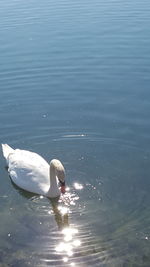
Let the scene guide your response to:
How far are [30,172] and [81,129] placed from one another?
11.1 ft

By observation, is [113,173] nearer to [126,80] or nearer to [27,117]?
[27,117]

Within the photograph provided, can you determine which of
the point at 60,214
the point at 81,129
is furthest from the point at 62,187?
the point at 81,129

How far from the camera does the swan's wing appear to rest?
14969mm

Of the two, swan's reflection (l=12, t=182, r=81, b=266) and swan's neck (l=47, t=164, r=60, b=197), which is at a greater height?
swan's neck (l=47, t=164, r=60, b=197)

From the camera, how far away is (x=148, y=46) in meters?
25.1

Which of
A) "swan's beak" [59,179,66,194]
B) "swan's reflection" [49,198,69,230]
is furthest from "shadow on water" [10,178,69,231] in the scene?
"swan's beak" [59,179,66,194]

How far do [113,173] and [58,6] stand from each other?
2096 centimetres

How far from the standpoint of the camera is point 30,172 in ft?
49.9

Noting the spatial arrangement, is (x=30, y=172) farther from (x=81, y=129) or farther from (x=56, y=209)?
(x=81, y=129)

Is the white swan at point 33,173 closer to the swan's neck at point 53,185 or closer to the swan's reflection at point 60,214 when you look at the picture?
the swan's neck at point 53,185

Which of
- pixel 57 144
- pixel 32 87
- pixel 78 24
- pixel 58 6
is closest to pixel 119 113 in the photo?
pixel 57 144

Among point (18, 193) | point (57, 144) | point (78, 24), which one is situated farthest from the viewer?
point (78, 24)

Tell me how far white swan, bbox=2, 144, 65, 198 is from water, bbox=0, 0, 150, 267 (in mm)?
281

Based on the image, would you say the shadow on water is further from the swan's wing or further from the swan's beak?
the swan's beak
